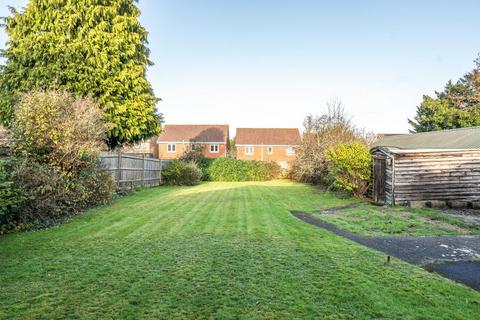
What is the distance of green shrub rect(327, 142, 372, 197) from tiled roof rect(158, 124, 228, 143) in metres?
33.3

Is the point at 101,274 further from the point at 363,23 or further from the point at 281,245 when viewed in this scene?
the point at 363,23

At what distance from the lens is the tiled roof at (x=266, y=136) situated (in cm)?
4888

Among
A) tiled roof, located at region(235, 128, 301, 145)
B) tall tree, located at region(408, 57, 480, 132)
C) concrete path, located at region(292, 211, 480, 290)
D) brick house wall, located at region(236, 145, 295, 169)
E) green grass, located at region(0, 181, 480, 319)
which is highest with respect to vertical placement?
tall tree, located at region(408, 57, 480, 132)

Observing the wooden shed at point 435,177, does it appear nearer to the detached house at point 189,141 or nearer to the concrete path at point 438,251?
the concrete path at point 438,251

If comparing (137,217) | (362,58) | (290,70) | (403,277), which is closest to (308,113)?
(290,70)

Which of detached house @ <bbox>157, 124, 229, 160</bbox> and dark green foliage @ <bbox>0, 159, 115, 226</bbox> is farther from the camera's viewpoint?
detached house @ <bbox>157, 124, 229, 160</bbox>

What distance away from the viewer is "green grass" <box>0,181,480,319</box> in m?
3.58

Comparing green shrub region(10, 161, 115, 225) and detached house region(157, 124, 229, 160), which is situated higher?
detached house region(157, 124, 229, 160)

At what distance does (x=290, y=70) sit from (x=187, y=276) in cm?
1953

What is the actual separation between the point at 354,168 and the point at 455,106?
2844cm

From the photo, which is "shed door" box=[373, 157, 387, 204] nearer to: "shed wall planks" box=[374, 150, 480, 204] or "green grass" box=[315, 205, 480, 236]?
"shed wall planks" box=[374, 150, 480, 204]

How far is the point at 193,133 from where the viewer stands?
1954 inches

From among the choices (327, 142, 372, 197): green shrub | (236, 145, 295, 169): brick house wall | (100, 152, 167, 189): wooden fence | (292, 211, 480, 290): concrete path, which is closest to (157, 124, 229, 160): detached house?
(236, 145, 295, 169): brick house wall

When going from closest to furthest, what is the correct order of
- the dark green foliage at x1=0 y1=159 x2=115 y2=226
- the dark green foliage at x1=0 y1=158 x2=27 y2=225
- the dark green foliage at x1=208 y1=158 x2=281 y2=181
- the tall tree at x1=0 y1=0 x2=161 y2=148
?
the dark green foliage at x1=0 y1=158 x2=27 y2=225, the dark green foliage at x1=0 y1=159 x2=115 y2=226, the tall tree at x1=0 y1=0 x2=161 y2=148, the dark green foliage at x1=208 y1=158 x2=281 y2=181
